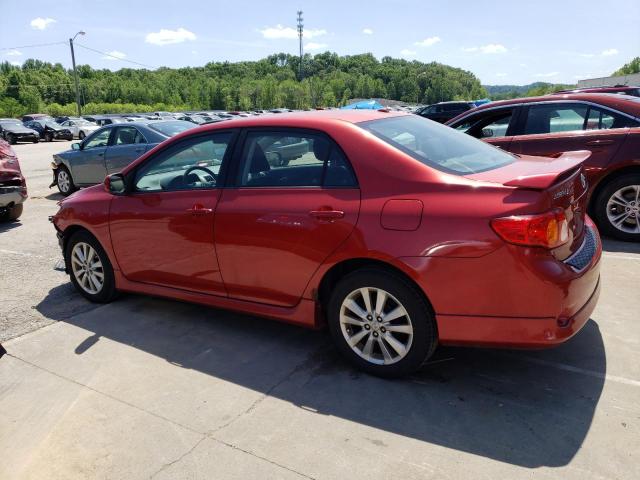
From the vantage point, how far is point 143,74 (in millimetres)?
130000

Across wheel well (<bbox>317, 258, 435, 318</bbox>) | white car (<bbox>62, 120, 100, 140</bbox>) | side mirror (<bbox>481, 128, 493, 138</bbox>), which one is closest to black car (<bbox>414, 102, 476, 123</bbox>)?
side mirror (<bbox>481, 128, 493, 138</bbox>)

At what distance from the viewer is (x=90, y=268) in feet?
16.3

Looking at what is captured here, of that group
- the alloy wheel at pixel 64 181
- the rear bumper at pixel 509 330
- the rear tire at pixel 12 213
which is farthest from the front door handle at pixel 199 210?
the alloy wheel at pixel 64 181

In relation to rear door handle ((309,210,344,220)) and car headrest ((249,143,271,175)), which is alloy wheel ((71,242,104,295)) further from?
rear door handle ((309,210,344,220))

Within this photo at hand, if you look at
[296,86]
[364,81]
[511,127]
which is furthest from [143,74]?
[511,127]

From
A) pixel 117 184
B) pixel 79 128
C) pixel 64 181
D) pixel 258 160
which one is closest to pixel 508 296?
pixel 258 160

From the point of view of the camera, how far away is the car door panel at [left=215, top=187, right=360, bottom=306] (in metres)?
3.37

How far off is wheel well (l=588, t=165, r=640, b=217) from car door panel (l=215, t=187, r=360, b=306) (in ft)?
13.8

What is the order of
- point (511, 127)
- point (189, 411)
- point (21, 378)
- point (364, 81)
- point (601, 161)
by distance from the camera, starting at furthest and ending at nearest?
point (364, 81) → point (511, 127) → point (601, 161) → point (21, 378) → point (189, 411)

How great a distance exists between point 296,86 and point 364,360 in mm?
112808

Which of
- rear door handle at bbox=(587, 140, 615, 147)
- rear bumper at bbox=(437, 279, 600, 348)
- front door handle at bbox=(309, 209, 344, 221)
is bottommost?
rear bumper at bbox=(437, 279, 600, 348)

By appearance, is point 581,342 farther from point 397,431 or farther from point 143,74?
point 143,74

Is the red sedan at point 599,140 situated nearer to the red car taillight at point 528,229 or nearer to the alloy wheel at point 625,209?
the alloy wheel at point 625,209

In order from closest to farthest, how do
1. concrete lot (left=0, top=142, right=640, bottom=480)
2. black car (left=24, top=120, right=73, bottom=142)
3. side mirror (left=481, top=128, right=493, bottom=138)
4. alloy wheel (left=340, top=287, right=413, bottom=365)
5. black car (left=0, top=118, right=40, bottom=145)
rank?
concrete lot (left=0, top=142, right=640, bottom=480) → alloy wheel (left=340, top=287, right=413, bottom=365) → side mirror (left=481, top=128, right=493, bottom=138) → black car (left=0, top=118, right=40, bottom=145) → black car (left=24, top=120, right=73, bottom=142)
